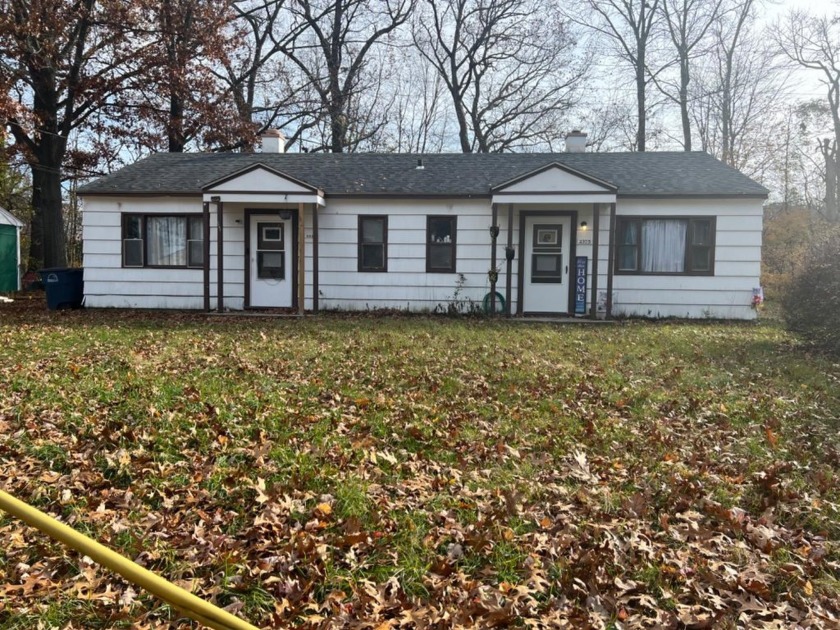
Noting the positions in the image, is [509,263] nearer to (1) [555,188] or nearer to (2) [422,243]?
(1) [555,188]

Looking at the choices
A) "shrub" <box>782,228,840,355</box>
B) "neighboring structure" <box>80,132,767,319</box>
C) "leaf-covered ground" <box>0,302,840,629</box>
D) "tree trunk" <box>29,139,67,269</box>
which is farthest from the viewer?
"tree trunk" <box>29,139,67,269</box>

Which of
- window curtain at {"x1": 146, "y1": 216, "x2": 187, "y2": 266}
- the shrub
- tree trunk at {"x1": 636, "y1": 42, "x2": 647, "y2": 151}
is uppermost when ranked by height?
tree trunk at {"x1": 636, "y1": 42, "x2": 647, "y2": 151}

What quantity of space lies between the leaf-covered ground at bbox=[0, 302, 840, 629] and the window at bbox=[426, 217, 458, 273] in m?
6.44

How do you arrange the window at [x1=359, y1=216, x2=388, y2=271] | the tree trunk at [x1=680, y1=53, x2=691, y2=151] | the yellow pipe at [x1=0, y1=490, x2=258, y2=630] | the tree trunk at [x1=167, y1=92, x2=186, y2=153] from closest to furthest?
the yellow pipe at [x1=0, y1=490, x2=258, y2=630], the window at [x1=359, y1=216, x2=388, y2=271], the tree trunk at [x1=167, y1=92, x2=186, y2=153], the tree trunk at [x1=680, y1=53, x2=691, y2=151]

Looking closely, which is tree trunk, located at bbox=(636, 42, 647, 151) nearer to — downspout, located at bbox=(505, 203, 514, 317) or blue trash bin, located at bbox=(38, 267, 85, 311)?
downspout, located at bbox=(505, 203, 514, 317)

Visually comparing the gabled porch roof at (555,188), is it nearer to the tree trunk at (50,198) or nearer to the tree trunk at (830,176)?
the tree trunk at (50,198)

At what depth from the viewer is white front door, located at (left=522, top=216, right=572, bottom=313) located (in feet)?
43.3

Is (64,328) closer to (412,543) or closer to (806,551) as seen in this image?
(412,543)

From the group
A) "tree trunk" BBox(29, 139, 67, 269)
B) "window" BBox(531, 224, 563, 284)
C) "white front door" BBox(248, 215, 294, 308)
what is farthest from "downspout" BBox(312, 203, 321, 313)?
"tree trunk" BBox(29, 139, 67, 269)

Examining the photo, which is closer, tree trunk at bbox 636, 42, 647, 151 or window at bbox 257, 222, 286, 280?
window at bbox 257, 222, 286, 280

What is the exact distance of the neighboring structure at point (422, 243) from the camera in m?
12.7

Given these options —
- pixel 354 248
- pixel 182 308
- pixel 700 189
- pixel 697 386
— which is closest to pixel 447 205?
pixel 354 248

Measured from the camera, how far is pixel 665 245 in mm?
12984

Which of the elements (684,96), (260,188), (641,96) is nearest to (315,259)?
(260,188)
